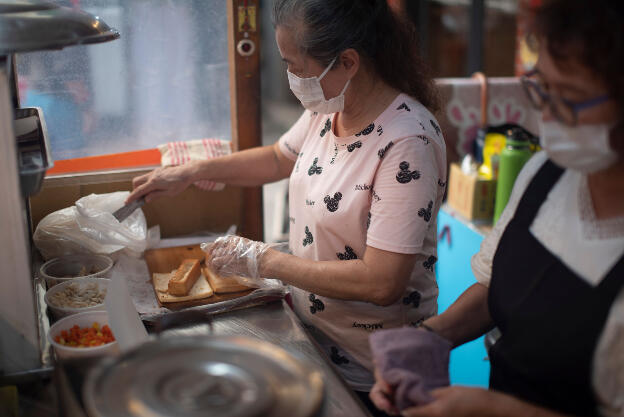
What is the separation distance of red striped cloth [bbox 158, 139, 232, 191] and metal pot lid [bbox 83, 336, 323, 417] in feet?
4.72

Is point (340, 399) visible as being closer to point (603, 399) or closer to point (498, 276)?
point (498, 276)

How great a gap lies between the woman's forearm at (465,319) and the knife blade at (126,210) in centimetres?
115

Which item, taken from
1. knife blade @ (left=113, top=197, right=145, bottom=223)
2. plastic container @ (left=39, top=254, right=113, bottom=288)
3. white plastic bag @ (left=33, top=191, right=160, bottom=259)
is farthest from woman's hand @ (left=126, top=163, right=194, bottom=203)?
plastic container @ (left=39, top=254, right=113, bottom=288)

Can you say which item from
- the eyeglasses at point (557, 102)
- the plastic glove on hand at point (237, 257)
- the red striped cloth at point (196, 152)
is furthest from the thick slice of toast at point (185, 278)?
the eyeglasses at point (557, 102)

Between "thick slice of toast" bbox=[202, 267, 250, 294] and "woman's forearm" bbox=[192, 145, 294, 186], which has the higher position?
"woman's forearm" bbox=[192, 145, 294, 186]

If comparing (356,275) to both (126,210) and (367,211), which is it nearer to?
(367,211)

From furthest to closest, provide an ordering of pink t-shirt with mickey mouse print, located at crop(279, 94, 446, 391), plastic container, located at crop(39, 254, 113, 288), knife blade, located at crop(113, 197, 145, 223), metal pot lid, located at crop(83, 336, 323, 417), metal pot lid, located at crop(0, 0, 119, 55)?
Answer: 1. knife blade, located at crop(113, 197, 145, 223)
2. plastic container, located at crop(39, 254, 113, 288)
3. pink t-shirt with mickey mouse print, located at crop(279, 94, 446, 391)
4. metal pot lid, located at crop(0, 0, 119, 55)
5. metal pot lid, located at crop(83, 336, 323, 417)

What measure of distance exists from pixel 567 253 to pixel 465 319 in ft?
1.20

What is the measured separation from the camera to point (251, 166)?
7.64ft

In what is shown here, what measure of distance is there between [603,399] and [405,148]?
799 millimetres

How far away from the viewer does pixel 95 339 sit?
1556 mm

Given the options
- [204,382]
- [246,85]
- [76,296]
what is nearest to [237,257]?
[76,296]

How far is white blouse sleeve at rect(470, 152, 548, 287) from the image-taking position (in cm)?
142

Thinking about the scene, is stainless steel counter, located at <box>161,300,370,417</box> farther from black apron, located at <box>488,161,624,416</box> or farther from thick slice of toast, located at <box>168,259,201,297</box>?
black apron, located at <box>488,161,624,416</box>
